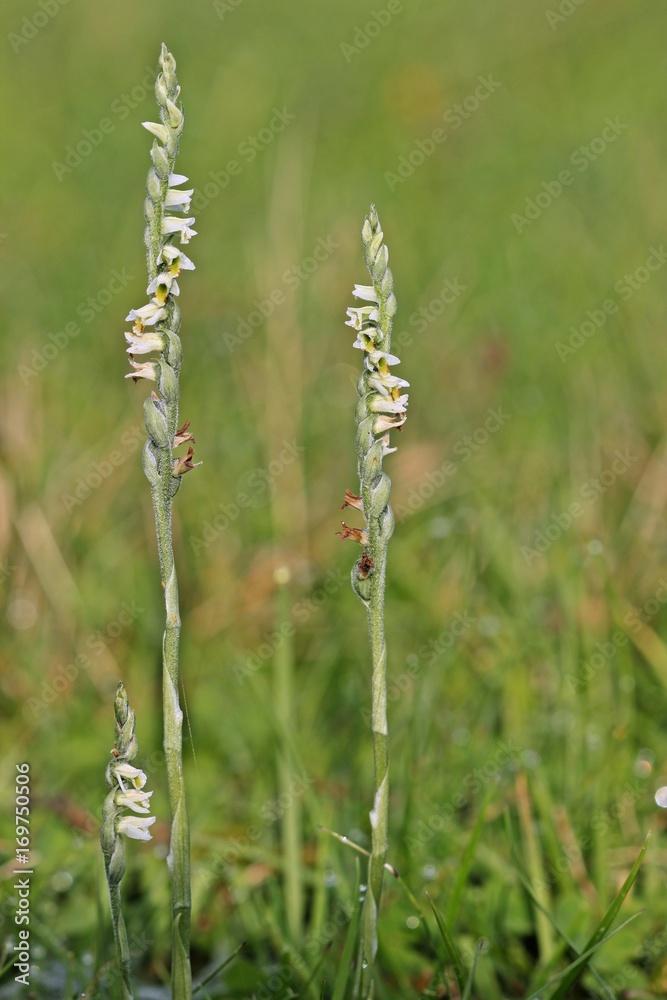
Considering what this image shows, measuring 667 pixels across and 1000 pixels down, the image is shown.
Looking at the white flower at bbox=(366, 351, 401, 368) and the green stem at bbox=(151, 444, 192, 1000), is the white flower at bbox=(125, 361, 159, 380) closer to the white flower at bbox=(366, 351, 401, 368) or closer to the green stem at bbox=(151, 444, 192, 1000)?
the green stem at bbox=(151, 444, 192, 1000)

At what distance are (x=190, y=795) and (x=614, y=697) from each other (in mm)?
1281

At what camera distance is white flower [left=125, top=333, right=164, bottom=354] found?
4.98 feet

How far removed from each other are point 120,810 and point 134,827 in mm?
55

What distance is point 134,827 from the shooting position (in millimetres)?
1574

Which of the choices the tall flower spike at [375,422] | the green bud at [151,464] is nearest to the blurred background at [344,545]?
the tall flower spike at [375,422]

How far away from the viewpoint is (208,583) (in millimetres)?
3605

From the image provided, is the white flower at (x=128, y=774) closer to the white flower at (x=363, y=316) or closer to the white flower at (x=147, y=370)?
the white flower at (x=147, y=370)

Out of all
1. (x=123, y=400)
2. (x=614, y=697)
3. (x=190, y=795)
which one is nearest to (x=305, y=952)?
(x=190, y=795)

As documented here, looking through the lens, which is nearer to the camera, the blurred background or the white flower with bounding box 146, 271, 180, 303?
the white flower with bounding box 146, 271, 180, 303

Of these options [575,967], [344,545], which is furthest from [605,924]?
[344,545]

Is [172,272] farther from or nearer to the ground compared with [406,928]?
farther from the ground

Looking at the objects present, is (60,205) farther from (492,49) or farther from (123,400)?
(492,49)

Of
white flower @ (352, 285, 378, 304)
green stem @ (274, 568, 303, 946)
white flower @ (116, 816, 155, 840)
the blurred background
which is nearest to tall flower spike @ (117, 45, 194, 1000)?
white flower @ (116, 816, 155, 840)

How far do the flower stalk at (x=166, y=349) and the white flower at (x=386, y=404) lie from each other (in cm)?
31
